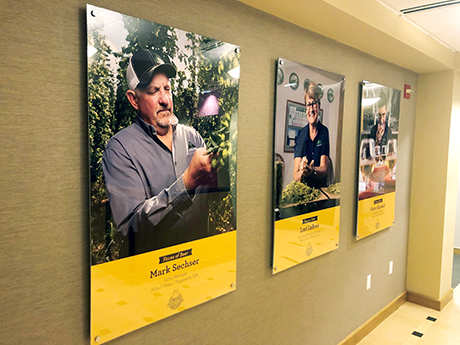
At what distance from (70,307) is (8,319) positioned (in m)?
0.19

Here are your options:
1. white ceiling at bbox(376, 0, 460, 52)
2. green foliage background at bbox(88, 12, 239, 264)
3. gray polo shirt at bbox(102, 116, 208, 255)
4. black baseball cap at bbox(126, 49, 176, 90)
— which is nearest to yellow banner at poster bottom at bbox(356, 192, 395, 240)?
white ceiling at bbox(376, 0, 460, 52)

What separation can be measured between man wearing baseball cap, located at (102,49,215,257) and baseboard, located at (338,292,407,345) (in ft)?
6.48

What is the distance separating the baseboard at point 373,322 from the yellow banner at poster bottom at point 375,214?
804 millimetres

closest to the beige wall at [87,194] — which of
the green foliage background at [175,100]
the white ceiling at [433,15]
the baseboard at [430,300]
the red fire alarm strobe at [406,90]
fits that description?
the green foliage background at [175,100]

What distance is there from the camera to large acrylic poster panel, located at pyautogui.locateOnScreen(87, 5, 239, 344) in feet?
4.15

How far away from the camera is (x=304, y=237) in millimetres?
2242

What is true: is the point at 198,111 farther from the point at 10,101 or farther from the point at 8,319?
the point at 8,319

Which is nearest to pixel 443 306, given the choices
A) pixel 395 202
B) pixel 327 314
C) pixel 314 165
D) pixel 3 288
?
pixel 395 202

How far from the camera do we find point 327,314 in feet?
8.43

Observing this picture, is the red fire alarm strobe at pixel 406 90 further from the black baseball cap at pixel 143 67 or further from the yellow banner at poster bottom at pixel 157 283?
the black baseball cap at pixel 143 67

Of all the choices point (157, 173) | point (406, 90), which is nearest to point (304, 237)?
point (157, 173)

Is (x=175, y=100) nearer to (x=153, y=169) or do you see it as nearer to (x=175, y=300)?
(x=153, y=169)

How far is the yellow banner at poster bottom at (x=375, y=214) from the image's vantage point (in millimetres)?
2821

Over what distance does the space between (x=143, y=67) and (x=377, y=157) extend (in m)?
2.28
